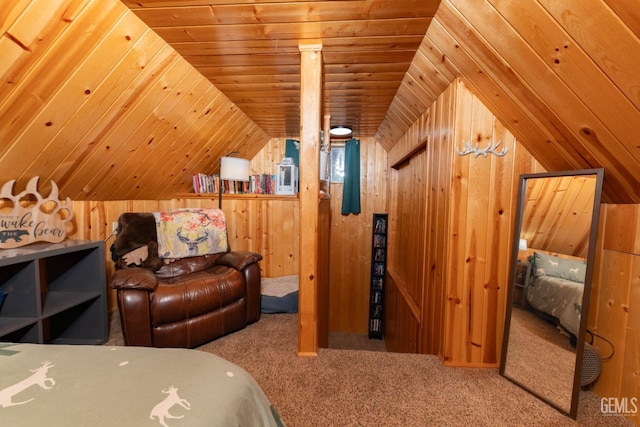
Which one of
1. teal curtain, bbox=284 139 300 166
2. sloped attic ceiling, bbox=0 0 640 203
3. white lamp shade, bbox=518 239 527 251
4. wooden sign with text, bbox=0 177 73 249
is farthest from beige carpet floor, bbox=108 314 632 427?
teal curtain, bbox=284 139 300 166

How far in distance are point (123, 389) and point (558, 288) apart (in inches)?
81.0

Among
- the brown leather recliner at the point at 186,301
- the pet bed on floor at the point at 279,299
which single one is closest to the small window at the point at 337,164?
the pet bed on floor at the point at 279,299

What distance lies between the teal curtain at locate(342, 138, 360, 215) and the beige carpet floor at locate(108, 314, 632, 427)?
2262 millimetres

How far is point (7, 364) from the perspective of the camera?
2.62 feet

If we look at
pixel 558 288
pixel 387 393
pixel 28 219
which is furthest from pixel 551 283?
pixel 28 219

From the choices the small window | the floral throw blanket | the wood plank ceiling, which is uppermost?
the wood plank ceiling

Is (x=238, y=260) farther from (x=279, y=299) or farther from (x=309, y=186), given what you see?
(x=309, y=186)

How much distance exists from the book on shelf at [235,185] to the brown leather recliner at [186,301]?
1.20 metres

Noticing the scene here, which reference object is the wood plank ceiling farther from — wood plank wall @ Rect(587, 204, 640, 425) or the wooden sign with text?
wood plank wall @ Rect(587, 204, 640, 425)

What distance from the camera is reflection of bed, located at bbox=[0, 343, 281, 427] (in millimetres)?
624

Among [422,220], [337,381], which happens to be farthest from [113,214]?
[422,220]

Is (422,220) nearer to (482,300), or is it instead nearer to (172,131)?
(482,300)

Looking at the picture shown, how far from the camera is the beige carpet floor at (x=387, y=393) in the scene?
Result: 4.53ft

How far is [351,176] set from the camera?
12.6 feet
